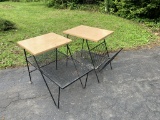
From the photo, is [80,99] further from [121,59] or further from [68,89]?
[121,59]

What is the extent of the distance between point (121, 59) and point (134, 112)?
1625mm

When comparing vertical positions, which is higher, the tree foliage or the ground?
the tree foliage

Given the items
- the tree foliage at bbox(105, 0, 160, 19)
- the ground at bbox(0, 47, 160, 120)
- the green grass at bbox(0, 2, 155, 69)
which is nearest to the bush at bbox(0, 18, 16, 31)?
the green grass at bbox(0, 2, 155, 69)

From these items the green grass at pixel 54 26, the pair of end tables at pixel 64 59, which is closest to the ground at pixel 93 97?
the pair of end tables at pixel 64 59

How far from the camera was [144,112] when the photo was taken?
265cm

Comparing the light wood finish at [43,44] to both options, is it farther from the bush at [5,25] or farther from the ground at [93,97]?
the bush at [5,25]

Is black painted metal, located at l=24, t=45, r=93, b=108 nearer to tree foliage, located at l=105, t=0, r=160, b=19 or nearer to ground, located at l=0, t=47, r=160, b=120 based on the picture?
ground, located at l=0, t=47, r=160, b=120

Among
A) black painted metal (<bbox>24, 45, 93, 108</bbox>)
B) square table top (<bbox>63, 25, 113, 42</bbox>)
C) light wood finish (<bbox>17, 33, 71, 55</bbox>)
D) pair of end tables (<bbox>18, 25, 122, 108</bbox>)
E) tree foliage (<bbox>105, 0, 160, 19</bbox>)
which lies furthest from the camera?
tree foliage (<bbox>105, 0, 160, 19</bbox>)

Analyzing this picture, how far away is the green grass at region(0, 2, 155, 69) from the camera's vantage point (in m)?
4.51

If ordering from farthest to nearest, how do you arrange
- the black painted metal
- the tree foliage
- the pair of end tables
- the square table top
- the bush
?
the tree foliage → the bush → the square table top → the black painted metal → the pair of end tables

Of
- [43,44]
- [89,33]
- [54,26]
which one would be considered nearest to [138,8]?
[54,26]

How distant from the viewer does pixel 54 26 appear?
6059 millimetres

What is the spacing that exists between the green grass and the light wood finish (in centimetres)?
117

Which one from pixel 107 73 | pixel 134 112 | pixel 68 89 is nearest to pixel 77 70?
pixel 68 89
